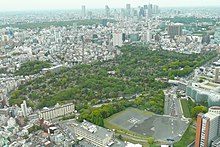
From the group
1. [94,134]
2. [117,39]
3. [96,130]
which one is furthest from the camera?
[117,39]

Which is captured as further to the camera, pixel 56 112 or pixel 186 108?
pixel 186 108

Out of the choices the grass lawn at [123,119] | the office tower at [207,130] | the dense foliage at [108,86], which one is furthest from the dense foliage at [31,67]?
the office tower at [207,130]

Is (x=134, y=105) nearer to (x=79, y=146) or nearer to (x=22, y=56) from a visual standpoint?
(x=79, y=146)

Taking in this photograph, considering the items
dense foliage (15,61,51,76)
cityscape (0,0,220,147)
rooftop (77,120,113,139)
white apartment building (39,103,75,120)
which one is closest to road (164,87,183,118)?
cityscape (0,0,220,147)

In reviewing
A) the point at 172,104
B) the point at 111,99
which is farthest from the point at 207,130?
the point at 111,99

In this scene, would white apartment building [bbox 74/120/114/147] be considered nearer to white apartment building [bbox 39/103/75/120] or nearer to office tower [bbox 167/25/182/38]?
white apartment building [bbox 39/103/75/120]

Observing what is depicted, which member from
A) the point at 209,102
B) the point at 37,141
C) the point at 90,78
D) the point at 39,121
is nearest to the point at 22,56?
the point at 90,78

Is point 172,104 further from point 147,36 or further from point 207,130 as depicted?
point 147,36
